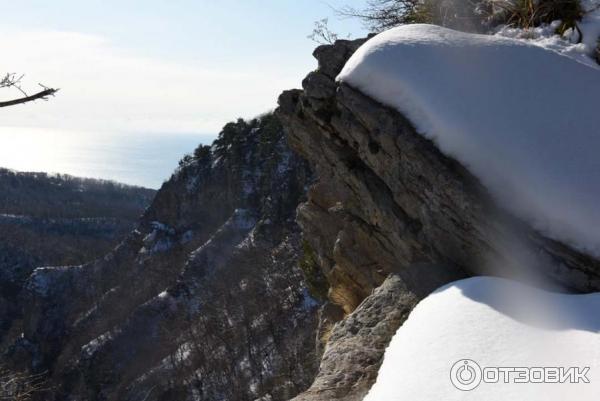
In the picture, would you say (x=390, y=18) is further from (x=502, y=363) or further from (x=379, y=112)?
(x=502, y=363)

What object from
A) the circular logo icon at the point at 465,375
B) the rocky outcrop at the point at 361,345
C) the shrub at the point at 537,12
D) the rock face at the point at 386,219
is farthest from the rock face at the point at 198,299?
the circular logo icon at the point at 465,375

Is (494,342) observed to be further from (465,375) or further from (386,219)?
(386,219)

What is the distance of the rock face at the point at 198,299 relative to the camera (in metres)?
43.8

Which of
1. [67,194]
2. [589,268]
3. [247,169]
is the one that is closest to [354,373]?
[589,268]

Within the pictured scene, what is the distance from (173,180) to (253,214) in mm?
31034

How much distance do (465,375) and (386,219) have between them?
4.64 meters

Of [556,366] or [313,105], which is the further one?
[313,105]

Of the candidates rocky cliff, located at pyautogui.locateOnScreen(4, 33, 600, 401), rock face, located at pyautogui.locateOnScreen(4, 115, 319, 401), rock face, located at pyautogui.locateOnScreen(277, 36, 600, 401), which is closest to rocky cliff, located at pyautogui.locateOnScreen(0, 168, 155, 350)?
rock face, located at pyautogui.locateOnScreen(4, 115, 319, 401)

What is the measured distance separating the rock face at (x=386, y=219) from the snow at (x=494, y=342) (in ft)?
1.77

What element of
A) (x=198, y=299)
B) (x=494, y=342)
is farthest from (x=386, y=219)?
(x=198, y=299)

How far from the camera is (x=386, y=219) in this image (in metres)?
9.09

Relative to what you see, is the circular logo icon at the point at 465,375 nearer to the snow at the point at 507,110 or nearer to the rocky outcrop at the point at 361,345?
the rocky outcrop at the point at 361,345

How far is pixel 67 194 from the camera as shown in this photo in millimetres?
197500

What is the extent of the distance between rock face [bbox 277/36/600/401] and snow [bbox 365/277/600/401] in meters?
0.54
